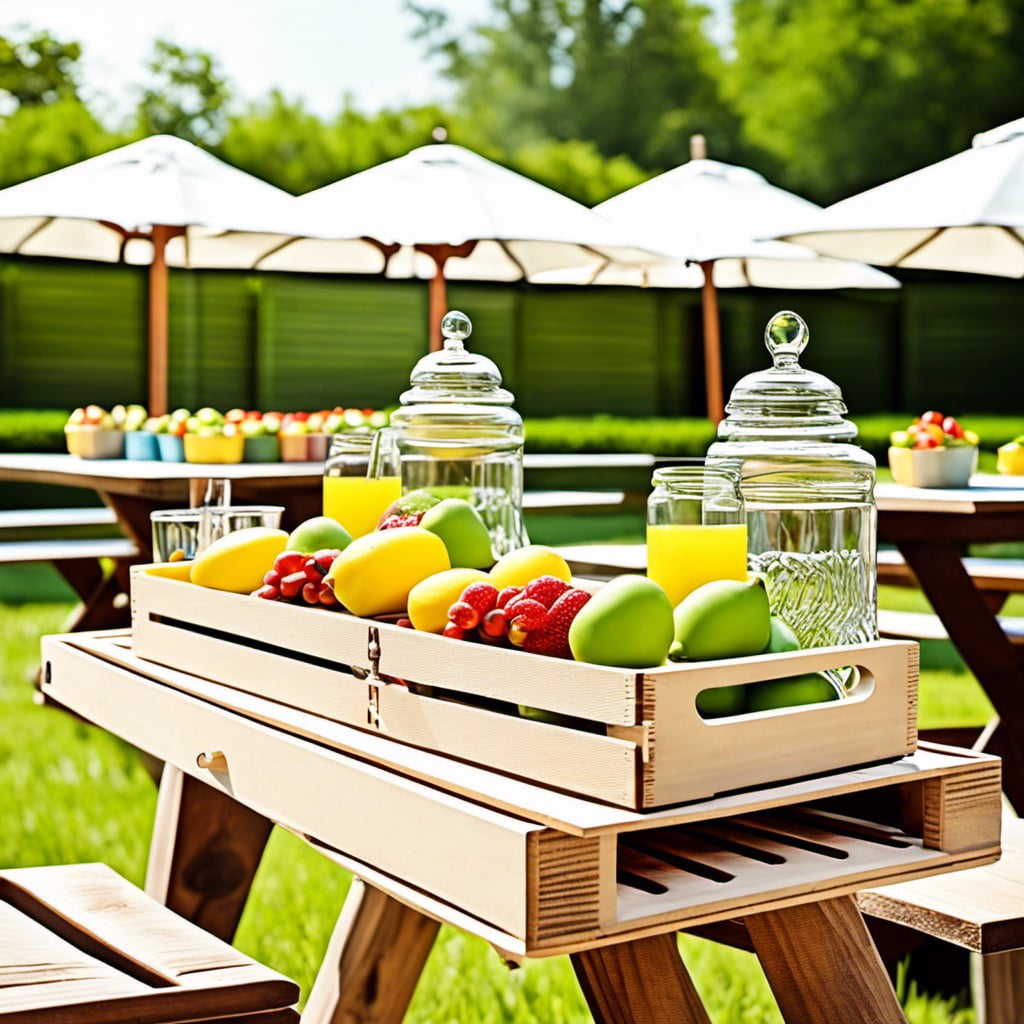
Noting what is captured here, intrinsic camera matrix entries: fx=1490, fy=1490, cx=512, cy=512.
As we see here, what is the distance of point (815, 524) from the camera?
132 cm

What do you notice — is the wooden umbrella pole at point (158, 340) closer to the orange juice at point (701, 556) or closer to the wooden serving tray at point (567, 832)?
the wooden serving tray at point (567, 832)

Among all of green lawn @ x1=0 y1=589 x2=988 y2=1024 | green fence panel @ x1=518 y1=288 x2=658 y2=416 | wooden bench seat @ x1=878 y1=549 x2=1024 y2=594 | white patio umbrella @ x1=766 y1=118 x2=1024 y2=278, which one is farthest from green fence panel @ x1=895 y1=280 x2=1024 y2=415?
wooden bench seat @ x1=878 y1=549 x2=1024 y2=594

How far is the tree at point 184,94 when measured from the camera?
1593 centimetres

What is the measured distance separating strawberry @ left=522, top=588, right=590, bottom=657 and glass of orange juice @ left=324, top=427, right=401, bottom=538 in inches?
24.3

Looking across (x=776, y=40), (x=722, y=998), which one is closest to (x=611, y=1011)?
(x=722, y=998)

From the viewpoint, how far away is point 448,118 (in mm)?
15742

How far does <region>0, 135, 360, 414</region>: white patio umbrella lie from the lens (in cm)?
532

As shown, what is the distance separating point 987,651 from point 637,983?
1.98m

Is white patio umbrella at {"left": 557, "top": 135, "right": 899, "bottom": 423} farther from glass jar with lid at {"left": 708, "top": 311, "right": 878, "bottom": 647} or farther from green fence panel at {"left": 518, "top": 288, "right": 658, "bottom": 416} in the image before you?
green fence panel at {"left": 518, "top": 288, "right": 658, "bottom": 416}

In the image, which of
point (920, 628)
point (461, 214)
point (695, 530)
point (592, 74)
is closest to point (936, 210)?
point (920, 628)

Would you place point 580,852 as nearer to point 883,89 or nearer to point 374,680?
point 374,680

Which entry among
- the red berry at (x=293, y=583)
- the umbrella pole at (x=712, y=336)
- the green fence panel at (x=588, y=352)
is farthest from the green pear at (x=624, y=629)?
the green fence panel at (x=588, y=352)

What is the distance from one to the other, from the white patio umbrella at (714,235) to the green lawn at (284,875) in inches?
74.6

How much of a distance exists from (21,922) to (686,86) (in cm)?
2197
